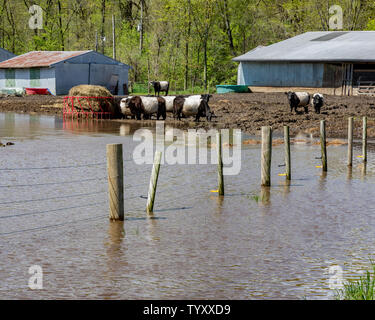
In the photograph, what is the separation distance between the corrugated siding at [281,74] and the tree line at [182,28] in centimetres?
1051

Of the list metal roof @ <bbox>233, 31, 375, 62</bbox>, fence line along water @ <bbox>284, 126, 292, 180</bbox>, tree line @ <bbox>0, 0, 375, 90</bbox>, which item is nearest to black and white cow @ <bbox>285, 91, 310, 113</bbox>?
metal roof @ <bbox>233, 31, 375, 62</bbox>

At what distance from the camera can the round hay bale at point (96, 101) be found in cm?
3591

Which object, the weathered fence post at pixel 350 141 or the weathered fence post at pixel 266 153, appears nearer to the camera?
the weathered fence post at pixel 266 153

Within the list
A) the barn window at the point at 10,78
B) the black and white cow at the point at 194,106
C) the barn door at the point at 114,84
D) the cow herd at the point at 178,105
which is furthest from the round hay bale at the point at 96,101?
the barn window at the point at 10,78

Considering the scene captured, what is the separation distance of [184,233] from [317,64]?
44.2m

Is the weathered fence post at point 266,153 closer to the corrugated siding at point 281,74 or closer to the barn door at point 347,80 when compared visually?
the barn door at point 347,80

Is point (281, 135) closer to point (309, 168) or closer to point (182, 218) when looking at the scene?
point (309, 168)

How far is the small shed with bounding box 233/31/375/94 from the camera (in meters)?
50.8

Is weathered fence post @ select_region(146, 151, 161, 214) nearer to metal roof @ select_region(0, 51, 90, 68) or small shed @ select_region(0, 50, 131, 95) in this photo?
small shed @ select_region(0, 50, 131, 95)

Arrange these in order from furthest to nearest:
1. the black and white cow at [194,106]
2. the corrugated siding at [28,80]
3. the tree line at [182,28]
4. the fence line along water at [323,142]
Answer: the tree line at [182,28] → the corrugated siding at [28,80] → the black and white cow at [194,106] → the fence line along water at [323,142]

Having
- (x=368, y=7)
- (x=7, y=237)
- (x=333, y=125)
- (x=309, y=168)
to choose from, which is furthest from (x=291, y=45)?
(x=7, y=237)

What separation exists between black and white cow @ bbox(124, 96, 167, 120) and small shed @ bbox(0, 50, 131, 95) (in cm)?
2235
